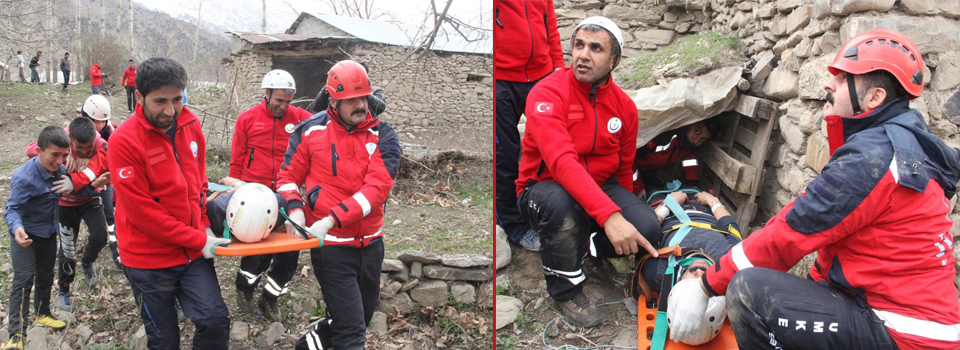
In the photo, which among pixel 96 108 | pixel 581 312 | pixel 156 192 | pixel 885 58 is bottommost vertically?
pixel 581 312

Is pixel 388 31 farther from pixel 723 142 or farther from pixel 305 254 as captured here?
pixel 723 142

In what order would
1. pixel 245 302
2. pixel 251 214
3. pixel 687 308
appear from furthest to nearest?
pixel 245 302
pixel 251 214
pixel 687 308

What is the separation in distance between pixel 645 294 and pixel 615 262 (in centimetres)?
42

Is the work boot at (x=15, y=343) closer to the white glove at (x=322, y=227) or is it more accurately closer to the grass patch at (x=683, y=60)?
the white glove at (x=322, y=227)

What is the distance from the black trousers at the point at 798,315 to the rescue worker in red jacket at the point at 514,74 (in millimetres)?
1755

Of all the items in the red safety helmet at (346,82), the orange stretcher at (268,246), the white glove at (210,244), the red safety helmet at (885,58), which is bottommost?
the white glove at (210,244)

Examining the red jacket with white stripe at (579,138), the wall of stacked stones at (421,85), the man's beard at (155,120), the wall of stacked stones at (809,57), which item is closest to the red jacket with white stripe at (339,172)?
the man's beard at (155,120)

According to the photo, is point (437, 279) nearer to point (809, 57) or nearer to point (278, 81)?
point (278, 81)

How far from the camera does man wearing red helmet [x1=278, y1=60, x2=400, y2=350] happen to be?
3.15 metres

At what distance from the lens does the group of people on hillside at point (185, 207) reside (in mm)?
2662

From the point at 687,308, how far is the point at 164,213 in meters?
2.51

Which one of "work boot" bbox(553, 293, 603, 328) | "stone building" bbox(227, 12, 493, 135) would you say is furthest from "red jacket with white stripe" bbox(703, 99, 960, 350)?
"stone building" bbox(227, 12, 493, 135)

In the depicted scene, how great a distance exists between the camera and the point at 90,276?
4.47 meters

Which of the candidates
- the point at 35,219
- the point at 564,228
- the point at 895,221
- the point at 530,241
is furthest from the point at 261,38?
the point at 895,221
